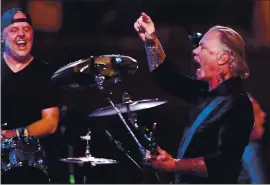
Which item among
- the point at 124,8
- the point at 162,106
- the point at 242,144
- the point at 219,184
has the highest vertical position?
the point at 124,8

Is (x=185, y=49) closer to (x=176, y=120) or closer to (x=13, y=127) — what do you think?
(x=176, y=120)

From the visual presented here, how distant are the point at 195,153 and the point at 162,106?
0.38 m

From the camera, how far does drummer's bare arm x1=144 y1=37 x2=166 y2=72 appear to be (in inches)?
150

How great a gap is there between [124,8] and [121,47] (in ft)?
0.86

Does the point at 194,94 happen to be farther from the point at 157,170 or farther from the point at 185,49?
the point at 157,170

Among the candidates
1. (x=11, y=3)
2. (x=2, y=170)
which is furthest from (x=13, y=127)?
(x=11, y=3)

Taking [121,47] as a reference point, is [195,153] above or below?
below

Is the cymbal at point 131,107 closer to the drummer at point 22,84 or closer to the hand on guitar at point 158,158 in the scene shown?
the hand on guitar at point 158,158

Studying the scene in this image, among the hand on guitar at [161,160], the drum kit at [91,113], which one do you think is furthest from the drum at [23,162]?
the hand on guitar at [161,160]

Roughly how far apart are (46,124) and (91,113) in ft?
1.04

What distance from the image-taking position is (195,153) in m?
3.73

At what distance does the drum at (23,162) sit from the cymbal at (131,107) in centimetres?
43

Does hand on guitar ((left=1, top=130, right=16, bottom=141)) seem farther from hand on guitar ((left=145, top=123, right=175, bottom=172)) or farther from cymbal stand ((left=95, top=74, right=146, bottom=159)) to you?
hand on guitar ((left=145, top=123, right=175, bottom=172))

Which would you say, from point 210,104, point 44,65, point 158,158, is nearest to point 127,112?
point 158,158
